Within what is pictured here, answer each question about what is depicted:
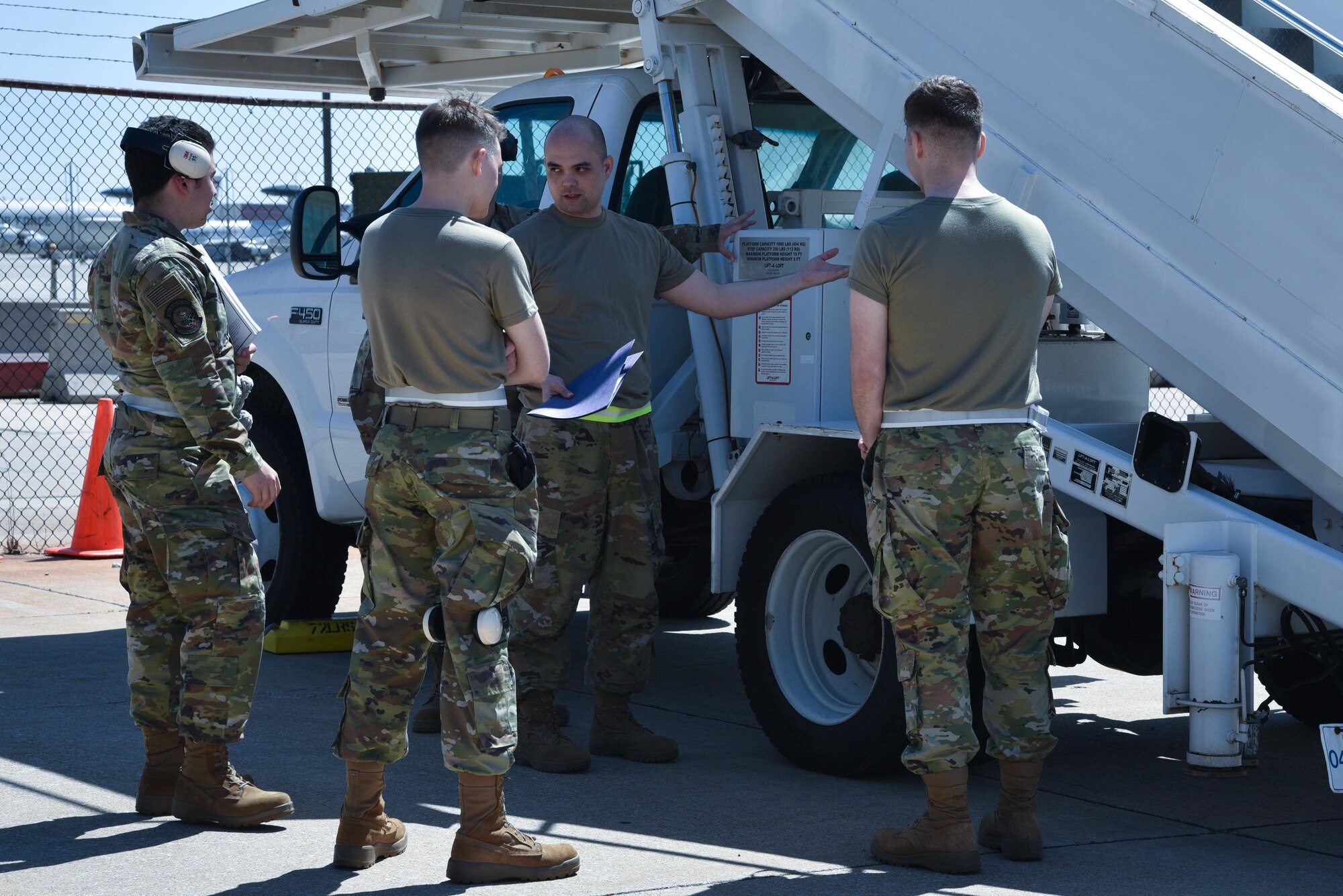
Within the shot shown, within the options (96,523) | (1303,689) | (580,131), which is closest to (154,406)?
(580,131)

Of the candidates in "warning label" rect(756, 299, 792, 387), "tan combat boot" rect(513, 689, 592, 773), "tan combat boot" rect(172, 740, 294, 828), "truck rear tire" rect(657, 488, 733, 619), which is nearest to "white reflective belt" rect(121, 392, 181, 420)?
"tan combat boot" rect(172, 740, 294, 828)

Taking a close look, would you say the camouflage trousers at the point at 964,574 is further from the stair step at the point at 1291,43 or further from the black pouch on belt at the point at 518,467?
the stair step at the point at 1291,43

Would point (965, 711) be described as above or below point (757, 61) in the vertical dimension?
below

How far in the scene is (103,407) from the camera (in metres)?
9.27

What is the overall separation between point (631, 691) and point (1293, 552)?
7.33 feet

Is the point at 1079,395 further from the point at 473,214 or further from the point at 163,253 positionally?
the point at 163,253

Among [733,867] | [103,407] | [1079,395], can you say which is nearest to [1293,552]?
[1079,395]

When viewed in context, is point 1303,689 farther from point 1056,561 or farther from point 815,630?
point 1056,561

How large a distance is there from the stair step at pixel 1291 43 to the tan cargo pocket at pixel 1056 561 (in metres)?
1.40

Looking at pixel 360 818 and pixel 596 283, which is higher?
pixel 596 283

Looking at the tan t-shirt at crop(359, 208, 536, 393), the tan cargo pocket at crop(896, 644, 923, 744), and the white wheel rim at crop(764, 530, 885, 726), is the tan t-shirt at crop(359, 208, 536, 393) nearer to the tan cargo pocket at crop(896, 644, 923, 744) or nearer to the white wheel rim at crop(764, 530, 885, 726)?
the tan cargo pocket at crop(896, 644, 923, 744)

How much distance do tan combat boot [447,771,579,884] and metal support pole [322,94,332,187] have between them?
6462 mm

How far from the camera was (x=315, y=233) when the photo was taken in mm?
6250

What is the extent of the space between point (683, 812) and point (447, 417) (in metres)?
1.46
